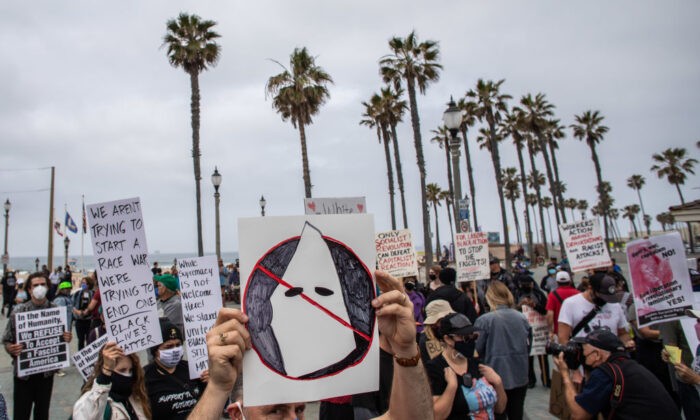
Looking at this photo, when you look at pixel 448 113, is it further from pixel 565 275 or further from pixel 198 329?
pixel 198 329

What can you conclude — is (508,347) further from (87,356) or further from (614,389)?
(87,356)

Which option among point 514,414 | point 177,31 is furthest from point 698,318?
point 177,31

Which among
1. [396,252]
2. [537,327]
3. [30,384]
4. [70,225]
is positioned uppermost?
[70,225]

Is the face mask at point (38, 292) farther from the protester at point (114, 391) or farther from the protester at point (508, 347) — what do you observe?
the protester at point (508, 347)

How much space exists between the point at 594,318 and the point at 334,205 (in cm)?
380

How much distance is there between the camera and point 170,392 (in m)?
3.84

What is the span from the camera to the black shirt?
374 cm

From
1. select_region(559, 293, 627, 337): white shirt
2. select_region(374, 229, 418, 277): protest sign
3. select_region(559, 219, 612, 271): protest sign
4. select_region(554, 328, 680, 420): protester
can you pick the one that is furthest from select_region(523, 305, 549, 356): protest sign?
select_region(554, 328, 680, 420): protester

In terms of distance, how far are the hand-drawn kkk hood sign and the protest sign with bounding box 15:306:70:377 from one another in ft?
15.4

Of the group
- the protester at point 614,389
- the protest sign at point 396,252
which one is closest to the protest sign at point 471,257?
the protest sign at point 396,252

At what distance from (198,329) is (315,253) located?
322 centimetres

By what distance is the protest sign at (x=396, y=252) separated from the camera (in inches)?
370

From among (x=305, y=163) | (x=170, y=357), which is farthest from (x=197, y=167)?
(x=170, y=357)

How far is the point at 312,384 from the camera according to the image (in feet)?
6.14
